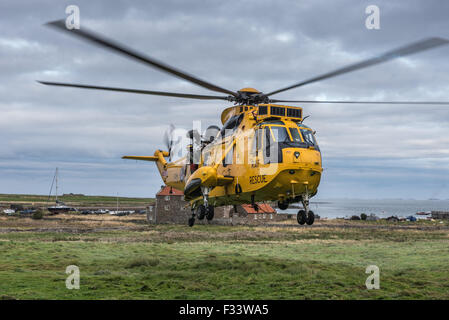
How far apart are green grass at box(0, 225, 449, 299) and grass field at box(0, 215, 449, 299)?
0.09 m

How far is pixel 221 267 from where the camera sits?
44312 millimetres

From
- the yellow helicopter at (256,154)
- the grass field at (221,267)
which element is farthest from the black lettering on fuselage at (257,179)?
the grass field at (221,267)

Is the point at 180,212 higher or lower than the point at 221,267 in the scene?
higher

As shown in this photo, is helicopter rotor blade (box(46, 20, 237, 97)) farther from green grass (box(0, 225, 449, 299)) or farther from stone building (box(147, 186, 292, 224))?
stone building (box(147, 186, 292, 224))

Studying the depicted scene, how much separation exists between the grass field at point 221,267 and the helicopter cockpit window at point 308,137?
62.7 ft

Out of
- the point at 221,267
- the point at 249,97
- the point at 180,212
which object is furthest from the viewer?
the point at 180,212

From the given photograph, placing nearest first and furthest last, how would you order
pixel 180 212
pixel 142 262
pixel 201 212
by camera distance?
pixel 201 212 < pixel 142 262 < pixel 180 212

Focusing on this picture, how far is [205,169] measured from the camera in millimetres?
18859

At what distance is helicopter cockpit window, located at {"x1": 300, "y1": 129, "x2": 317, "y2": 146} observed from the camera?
16.9 m

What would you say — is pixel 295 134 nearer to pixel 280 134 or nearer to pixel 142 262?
pixel 280 134

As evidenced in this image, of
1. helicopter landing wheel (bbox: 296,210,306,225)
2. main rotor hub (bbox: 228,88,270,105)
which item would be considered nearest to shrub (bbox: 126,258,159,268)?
main rotor hub (bbox: 228,88,270,105)

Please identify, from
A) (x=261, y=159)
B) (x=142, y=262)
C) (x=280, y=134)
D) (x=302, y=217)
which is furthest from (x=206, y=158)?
(x=142, y=262)

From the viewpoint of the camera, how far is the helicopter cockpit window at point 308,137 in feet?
55.6
